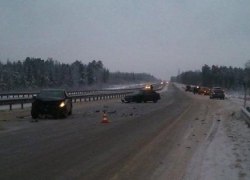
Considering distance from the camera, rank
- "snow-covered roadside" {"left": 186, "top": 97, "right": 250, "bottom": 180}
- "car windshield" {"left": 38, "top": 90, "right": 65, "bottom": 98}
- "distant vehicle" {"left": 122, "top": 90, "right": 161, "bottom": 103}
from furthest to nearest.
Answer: "distant vehicle" {"left": 122, "top": 90, "right": 161, "bottom": 103} → "car windshield" {"left": 38, "top": 90, "right": 65, "bottom": 98} → "snow-covered roadside" {"left": 186, "top": 97, "right": 250, "bottom": 180}

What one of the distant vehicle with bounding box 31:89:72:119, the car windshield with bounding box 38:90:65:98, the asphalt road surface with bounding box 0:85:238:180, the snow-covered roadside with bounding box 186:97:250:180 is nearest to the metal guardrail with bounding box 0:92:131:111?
the car windshield with bounding box 38:90:65:98

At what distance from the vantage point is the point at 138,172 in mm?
11023

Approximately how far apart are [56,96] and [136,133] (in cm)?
1172

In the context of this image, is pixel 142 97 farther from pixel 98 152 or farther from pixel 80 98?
pixel 98 152

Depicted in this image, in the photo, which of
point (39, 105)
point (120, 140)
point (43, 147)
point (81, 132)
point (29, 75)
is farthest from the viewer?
point (29, 75)

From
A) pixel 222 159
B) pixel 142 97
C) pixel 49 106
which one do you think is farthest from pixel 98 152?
pixel 142 97

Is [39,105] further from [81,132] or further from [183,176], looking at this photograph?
[183,176]

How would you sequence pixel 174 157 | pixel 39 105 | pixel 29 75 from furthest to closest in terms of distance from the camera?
pixel 29 75 < pixel 39 105 < pixel 174 157

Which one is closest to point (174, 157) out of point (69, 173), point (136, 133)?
point (69, 173)

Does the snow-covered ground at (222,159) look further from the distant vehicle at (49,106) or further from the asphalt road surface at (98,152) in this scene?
the distant vehicle at (49,106)

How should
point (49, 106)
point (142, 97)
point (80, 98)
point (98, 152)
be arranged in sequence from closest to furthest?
1. point (98, 152)
2. point (49, 106)
3. point (80, 98)
4. point (142, 97)

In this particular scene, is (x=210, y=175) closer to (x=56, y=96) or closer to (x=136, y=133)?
(x=136, y=133)

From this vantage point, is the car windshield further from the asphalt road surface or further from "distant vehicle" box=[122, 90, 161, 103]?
"distant vehicle" box=[122, 90, 161, 103]

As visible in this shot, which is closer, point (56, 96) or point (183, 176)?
point (183, 176)
